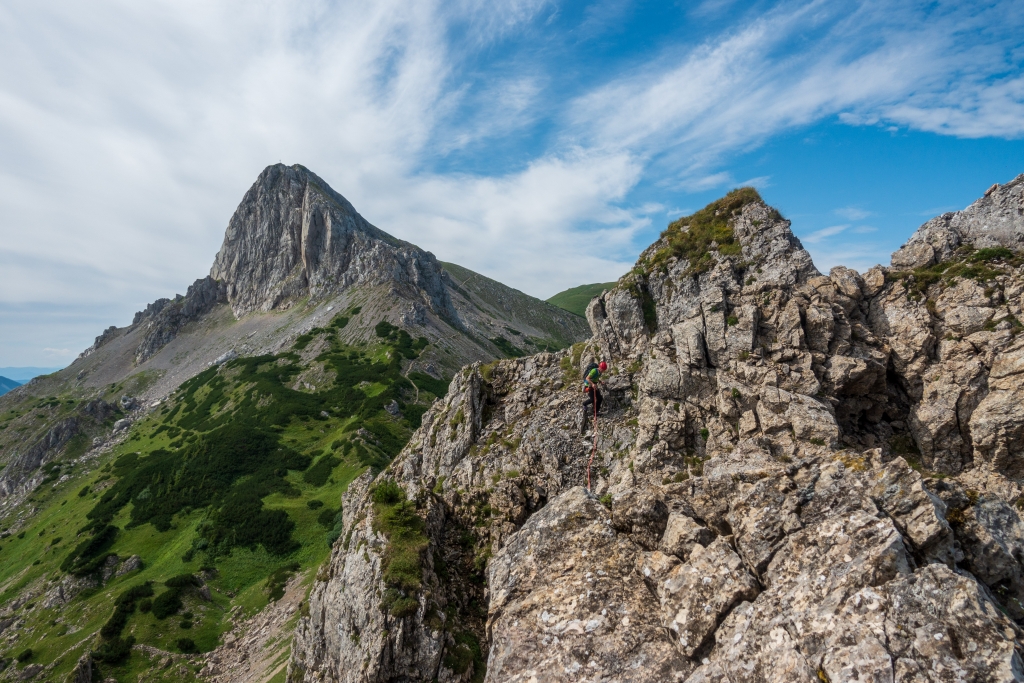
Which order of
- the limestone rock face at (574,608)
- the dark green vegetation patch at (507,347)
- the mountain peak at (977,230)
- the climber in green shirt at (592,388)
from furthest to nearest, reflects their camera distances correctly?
the dark green vegetation patch at (507,347) < the climber in green shirt at (592,388) < the mountain peak at (977,230) < the limestone rock face at (574,608)

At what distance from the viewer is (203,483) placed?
73188mm

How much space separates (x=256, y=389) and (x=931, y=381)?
380 ft

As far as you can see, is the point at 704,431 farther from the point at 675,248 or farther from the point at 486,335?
the point at 486,335

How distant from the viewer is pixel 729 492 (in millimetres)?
12562

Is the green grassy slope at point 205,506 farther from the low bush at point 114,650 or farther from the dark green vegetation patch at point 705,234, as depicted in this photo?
the dark green vegetation patch at point 705,234

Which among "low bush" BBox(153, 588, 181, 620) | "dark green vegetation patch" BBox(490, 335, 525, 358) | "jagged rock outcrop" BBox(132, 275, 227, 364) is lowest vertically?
"low bush" BBox(153, 588, 181, 620)

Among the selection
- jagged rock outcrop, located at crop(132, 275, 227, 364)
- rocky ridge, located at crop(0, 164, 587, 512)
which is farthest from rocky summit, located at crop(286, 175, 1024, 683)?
jagged rock outcrop, located at crop(132, 275, 227, 364)

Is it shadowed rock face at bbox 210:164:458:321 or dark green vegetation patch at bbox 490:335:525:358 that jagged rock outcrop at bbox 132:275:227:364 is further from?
dark green vegetation patch at bbox 490:335:525:358

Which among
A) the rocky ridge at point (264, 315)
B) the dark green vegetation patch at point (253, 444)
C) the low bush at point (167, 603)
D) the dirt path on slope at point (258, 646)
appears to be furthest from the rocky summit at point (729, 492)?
the rocky ridge at point (264, 315)

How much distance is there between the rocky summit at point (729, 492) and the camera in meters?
9.19

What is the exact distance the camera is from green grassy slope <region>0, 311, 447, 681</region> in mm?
A: 46469

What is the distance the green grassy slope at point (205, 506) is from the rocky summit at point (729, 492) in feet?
92.4

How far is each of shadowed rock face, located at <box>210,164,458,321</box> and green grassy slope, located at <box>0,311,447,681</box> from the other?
4389 cm

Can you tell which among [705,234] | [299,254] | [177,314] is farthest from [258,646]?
[177,314]
